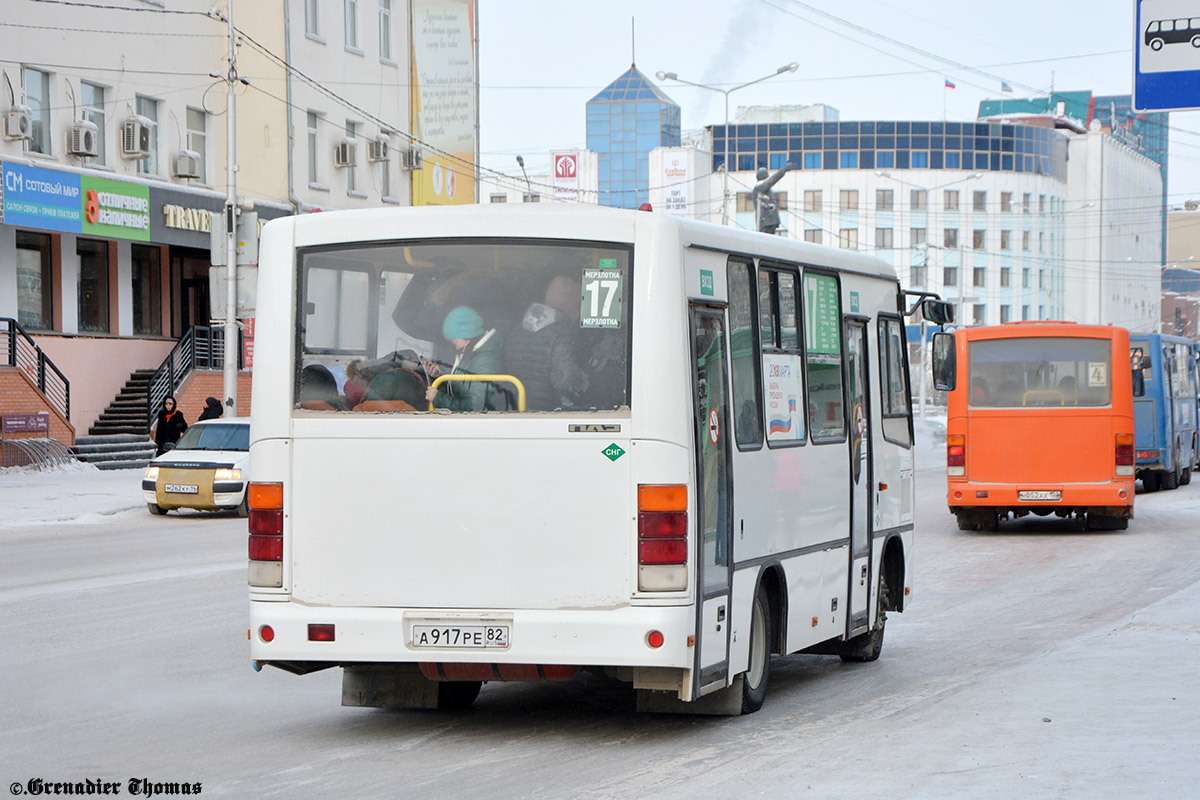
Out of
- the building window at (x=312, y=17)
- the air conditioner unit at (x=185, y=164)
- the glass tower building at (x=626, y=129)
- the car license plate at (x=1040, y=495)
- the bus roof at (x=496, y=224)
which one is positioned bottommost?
the car license plate at (x=1040, y=495)

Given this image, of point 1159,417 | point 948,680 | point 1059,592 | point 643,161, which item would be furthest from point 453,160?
point 643,161

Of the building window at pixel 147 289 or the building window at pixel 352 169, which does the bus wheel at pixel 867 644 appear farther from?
the building window at pixel 352 169

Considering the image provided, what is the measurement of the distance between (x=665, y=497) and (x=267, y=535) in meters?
1.87

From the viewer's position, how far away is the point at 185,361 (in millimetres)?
41594

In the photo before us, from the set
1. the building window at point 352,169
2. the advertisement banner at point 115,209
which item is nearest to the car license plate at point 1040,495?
the advertisement banner at point 115,209

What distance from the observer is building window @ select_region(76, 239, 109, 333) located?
39.4 meters

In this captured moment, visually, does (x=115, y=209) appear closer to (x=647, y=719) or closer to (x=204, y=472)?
(x=204, y=472)

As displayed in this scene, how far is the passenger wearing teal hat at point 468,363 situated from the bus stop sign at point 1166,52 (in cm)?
684

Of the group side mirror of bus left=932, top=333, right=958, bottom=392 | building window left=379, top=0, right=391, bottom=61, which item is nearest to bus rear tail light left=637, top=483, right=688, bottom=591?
side mirror of bus left=932, top=333, right=958, bottom=392

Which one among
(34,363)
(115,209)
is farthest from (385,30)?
(34,363)

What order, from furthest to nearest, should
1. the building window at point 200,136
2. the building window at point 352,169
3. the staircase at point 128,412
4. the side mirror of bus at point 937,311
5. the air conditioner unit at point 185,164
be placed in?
the building window at point 352,169
the building window at point 200,136
the air conditioner unit at point 185,164
the staircase at point 128,412
the side mirror of bus at point 937,311

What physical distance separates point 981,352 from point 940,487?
34.2ft

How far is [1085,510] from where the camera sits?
72.4ft

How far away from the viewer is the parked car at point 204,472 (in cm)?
2509
